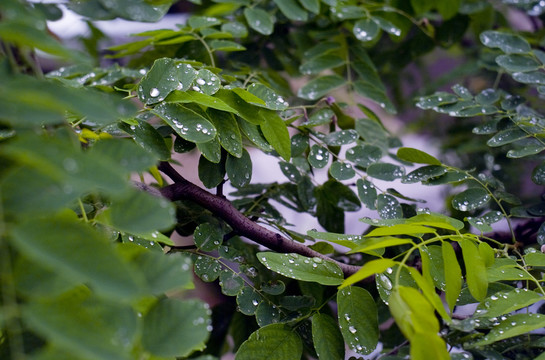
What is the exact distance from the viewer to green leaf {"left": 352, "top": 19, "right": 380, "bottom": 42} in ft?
2.78

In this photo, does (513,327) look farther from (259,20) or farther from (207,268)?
(259,20)

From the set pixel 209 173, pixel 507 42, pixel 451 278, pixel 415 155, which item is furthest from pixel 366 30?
pixel 451 278

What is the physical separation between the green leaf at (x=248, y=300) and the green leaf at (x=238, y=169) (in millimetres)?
119

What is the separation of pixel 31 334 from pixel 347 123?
564 millimetres

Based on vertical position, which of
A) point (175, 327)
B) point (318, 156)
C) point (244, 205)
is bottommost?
point (244, 205)

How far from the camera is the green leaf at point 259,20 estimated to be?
2.76 ft

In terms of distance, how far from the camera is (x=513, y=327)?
421 mm

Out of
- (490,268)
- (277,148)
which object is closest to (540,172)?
(490,268)

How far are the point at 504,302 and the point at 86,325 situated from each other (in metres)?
0.35

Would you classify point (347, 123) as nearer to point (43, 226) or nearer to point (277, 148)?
point (277, 148)

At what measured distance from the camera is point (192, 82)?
543mm

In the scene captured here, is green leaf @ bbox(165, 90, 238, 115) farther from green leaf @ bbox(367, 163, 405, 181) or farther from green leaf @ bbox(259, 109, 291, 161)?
green leaf @ bbox(367, 163, 405, 181)

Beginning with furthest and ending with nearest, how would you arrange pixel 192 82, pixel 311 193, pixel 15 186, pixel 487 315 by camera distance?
1. pixel 311 193
2. pixel 192 82
3. pixel 487 315
4. pixel 15 186

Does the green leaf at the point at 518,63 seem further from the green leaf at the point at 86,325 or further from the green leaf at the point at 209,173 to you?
the green leaf at the point at 86,325
